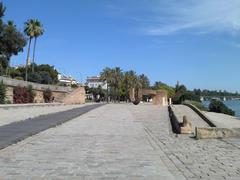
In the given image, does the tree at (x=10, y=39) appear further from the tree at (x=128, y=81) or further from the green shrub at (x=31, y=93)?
the tree at (x=128, y=81)

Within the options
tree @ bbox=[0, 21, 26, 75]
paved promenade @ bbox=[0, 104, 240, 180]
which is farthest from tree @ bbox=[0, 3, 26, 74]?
paved promenade @ bbox=[0, 104, 240, 180]

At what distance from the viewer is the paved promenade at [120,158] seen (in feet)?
30.4

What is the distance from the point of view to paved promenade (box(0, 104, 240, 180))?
926cm

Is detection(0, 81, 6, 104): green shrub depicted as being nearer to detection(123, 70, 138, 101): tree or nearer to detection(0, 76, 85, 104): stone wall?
detection(0, 76, 85, 104): stone wall

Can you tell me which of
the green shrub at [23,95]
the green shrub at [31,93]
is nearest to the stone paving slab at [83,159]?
the green shrub at [23,95]

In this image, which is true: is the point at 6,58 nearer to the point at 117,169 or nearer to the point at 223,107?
the point at 223,107

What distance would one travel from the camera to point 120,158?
11.5 metres

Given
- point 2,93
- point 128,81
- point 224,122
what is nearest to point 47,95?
point 2,93

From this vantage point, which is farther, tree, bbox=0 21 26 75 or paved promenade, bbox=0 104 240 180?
tree, bbox=0 21 26 75

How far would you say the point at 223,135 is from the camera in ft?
55.0

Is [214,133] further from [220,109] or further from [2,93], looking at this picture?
[220,109]

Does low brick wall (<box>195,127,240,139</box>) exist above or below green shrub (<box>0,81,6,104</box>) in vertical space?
below

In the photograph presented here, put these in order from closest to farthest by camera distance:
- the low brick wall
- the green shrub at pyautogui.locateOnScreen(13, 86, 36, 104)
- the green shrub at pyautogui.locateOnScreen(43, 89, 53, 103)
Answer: the low brick wall
the green shrub at pyautogui.locateOnScreen(13, 86, 36, 104)
the green shrub at pyautogui.locateOnScreen(43, 89, 53, 103)

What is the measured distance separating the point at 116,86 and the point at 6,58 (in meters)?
85.4
